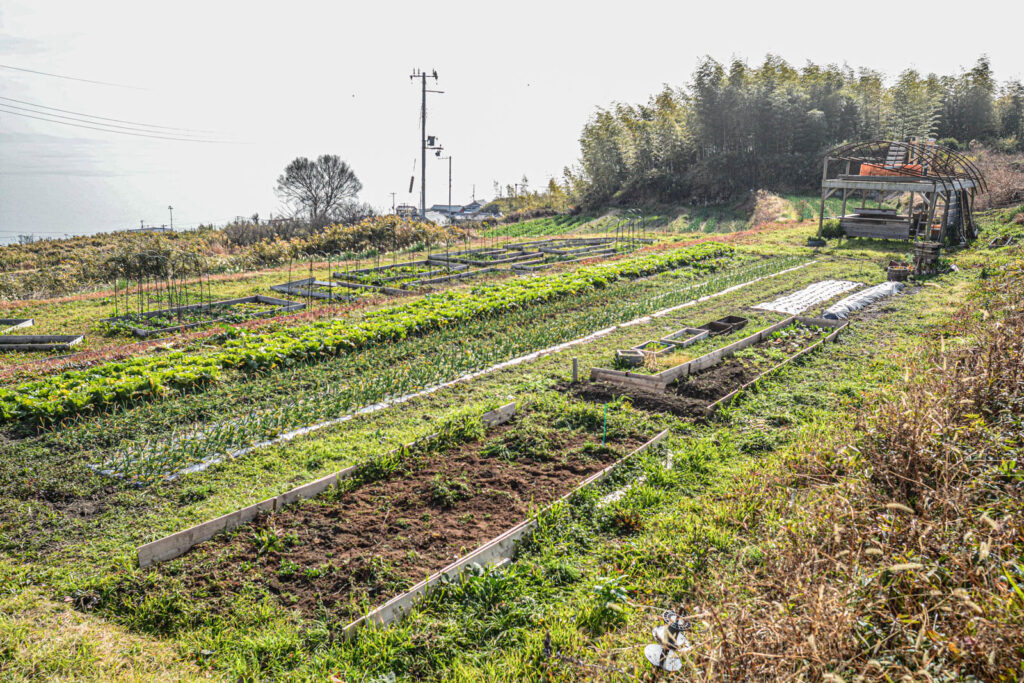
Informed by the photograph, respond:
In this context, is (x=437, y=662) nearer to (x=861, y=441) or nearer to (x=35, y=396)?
(x=861, y=441)

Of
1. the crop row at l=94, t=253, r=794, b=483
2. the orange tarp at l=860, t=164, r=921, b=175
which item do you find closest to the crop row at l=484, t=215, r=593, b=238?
the orange tarp at l=860, t=164, r=921, b=175

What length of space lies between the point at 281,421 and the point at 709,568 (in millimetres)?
4466

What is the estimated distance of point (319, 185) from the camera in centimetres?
4859

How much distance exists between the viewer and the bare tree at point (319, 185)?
4788cm

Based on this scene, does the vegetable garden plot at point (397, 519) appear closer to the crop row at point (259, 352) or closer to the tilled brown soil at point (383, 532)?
the tilled brown soil at point (383, 532)

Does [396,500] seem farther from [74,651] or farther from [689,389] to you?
[689,389]

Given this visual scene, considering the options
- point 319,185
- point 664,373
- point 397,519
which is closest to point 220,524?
point 397,519

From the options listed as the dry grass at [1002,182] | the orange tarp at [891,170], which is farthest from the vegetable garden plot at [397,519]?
the dry grass at [1002,182]

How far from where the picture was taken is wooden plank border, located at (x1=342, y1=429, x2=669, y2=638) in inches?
130

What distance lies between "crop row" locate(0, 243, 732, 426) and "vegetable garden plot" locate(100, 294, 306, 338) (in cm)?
185

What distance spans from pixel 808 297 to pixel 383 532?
10855mm

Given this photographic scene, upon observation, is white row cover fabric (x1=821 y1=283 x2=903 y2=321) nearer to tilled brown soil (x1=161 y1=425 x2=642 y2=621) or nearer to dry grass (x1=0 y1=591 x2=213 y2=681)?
tilled brown soil (x1=161 y1=425 x2=642 y2=621)

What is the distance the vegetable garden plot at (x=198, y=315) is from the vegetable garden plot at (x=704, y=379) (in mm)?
7690

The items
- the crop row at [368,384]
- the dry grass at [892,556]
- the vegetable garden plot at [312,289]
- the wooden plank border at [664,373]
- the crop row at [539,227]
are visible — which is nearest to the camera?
the dry grass at [892,556]
